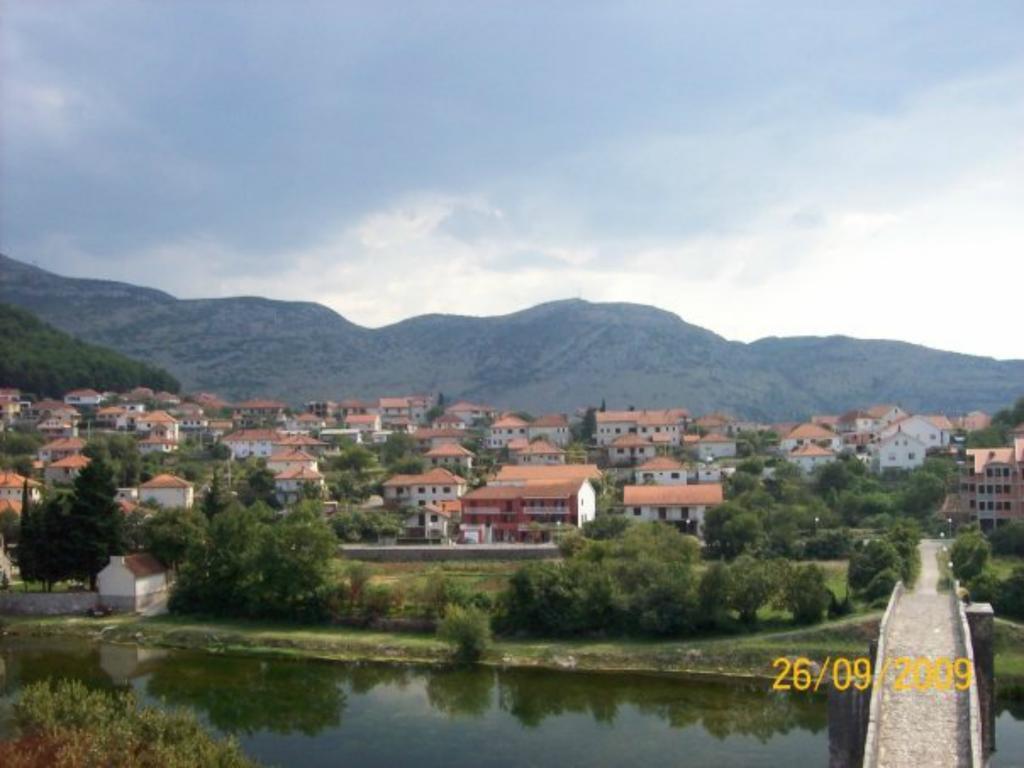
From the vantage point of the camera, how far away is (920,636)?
2166 centimetres

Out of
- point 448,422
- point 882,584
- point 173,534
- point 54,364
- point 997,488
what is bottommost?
point 882,584

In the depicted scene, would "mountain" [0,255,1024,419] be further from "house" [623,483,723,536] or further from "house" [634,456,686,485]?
"house" [623,483,723,536]

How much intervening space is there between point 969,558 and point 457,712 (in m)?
18.2

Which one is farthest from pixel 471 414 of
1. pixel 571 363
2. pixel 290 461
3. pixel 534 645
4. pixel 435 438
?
pixel 571 363

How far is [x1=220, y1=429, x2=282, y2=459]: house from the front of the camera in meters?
72.4

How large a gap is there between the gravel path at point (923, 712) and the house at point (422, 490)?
31.8 meters

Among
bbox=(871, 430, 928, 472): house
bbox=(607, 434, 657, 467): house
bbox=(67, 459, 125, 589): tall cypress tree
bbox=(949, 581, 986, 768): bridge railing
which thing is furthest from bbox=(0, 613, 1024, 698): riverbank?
bbox=(607, 434, 657, 467): house

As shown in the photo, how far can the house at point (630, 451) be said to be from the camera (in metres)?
64.9

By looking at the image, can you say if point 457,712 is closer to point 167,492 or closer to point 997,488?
point 997,488

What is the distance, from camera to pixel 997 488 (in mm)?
45094

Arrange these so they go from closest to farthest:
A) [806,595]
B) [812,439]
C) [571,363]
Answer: [806,595] < [812,439] < [571,363]

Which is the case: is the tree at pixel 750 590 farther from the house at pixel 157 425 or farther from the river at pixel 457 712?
the house at pixel 157 425

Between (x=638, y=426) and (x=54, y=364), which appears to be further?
(x=54, y=364)

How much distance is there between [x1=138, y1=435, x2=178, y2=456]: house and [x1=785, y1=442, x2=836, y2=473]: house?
142 feet
